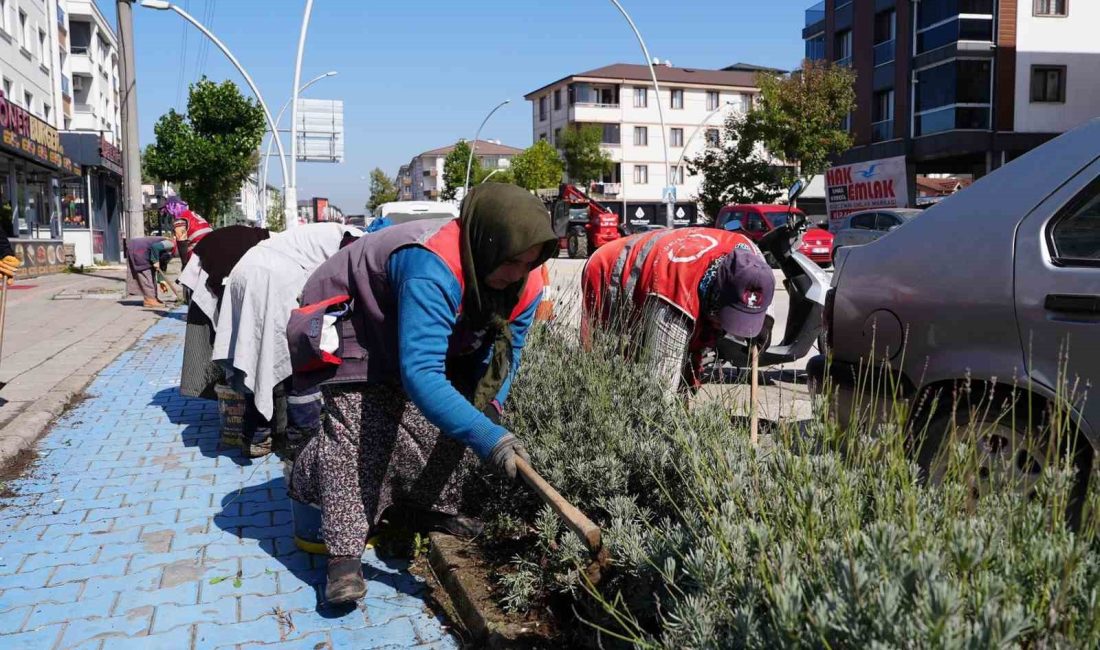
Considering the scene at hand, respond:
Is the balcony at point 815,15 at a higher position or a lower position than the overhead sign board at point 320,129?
higher

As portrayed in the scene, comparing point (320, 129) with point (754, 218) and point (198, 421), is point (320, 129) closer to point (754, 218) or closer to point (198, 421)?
point (754, 218)

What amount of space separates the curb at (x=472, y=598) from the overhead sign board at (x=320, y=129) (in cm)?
3976

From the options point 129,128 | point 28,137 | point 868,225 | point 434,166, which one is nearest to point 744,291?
point 129,128

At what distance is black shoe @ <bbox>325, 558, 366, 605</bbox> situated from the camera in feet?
11.3

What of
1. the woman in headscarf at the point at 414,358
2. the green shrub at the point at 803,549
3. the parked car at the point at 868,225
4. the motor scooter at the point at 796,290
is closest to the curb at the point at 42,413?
the woman in headscarf at the point at 414,358

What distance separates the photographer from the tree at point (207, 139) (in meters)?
37.2

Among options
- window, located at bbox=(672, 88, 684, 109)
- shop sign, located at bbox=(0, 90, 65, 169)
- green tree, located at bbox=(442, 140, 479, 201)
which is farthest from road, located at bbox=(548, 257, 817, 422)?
green tree, located at bbox=(442, 140, 479, 201)

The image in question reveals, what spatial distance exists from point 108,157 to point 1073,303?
115 feet

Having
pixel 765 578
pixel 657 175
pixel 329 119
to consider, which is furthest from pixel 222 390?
pixel 657 175

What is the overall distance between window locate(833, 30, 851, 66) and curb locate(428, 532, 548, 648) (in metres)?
41.5

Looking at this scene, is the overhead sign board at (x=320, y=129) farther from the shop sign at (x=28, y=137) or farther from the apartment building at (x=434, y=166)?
the apartment building at (x=434, y=166)

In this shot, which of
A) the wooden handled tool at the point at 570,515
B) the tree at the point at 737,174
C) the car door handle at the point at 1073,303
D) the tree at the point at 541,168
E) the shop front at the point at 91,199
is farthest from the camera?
the tree at the point at 541,168

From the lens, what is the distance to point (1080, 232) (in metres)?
3.37

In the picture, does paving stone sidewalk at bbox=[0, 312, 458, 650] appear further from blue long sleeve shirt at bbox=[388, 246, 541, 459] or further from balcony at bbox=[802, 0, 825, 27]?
balcony at bbox=[802, 0, 825, 27]
